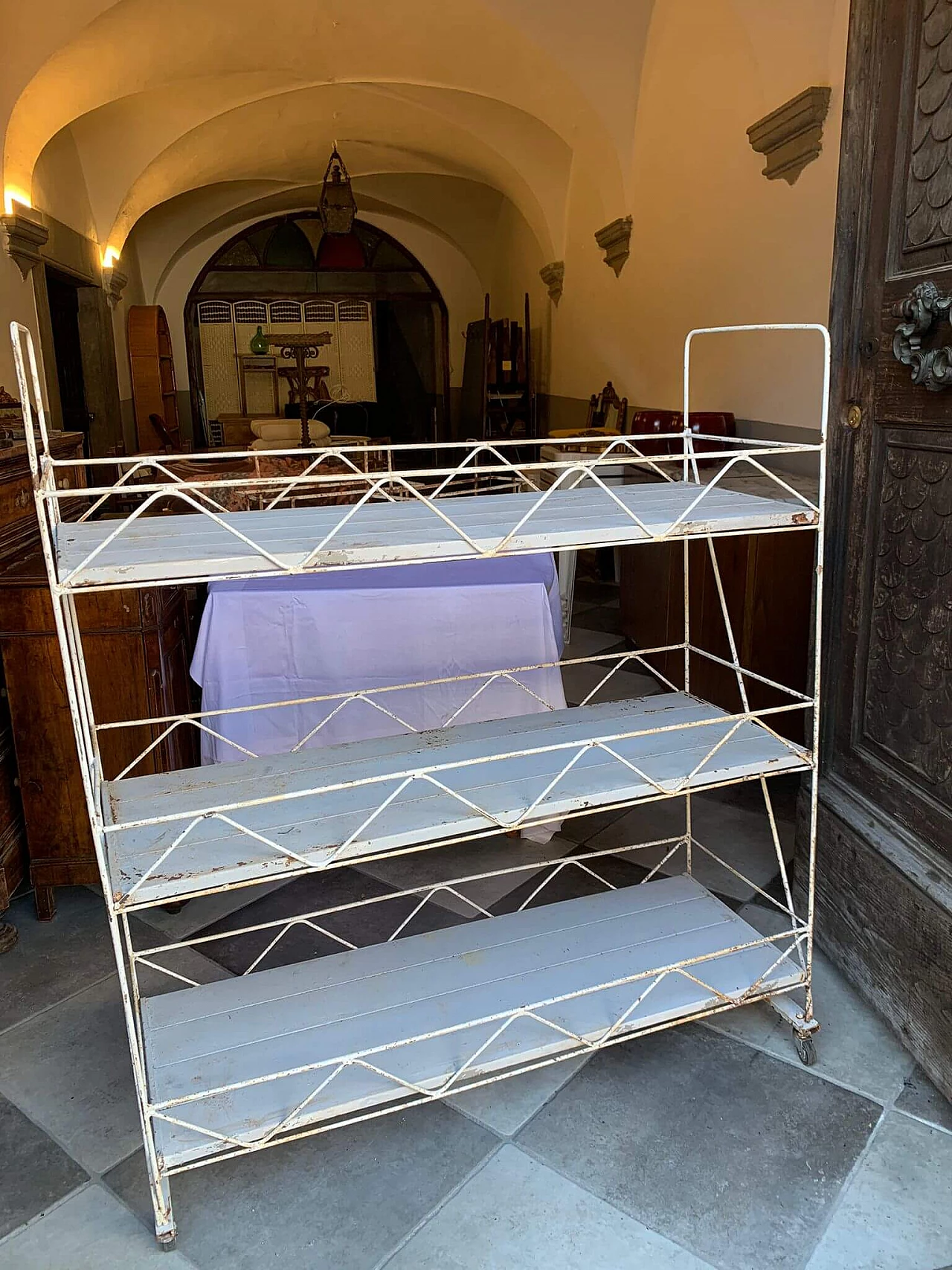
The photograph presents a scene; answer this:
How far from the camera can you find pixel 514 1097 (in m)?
1.58

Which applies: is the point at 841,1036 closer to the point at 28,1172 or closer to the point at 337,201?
the point at 28,1172

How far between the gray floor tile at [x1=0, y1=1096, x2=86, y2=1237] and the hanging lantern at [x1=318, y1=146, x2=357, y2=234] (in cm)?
498

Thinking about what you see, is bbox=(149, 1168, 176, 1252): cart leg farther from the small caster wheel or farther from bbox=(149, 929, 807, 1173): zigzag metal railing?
the small caster wheel

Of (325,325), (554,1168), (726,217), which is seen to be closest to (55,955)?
(554,1168)

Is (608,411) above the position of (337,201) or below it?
below

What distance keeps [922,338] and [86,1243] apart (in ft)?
6.43

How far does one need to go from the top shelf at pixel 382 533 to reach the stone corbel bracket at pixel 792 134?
245cm

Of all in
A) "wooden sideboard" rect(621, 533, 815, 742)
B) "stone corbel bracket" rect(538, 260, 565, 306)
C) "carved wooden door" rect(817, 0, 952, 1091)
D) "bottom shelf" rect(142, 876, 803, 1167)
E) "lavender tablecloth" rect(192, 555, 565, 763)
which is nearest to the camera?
"bottom shelf" rect(142, 876, 803, 1167)

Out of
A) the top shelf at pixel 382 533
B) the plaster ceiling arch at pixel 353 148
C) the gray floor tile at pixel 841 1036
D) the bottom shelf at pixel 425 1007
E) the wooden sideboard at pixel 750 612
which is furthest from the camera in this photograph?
the plaster ceiling arch at pixel 353 148

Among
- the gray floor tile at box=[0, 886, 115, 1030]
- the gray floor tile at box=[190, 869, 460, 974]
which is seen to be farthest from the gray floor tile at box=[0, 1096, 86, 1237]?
the gray floor tile at box=[190, 869, 460, 974]

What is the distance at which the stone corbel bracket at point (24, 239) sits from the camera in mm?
4645

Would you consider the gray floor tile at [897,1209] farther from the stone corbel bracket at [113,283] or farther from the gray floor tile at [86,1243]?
the stone corbel bracket at [113,283]

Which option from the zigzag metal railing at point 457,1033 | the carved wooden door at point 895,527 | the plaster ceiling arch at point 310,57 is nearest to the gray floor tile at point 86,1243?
the zigzag metal railing at point 457,1033

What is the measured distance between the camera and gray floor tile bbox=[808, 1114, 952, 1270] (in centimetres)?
127
